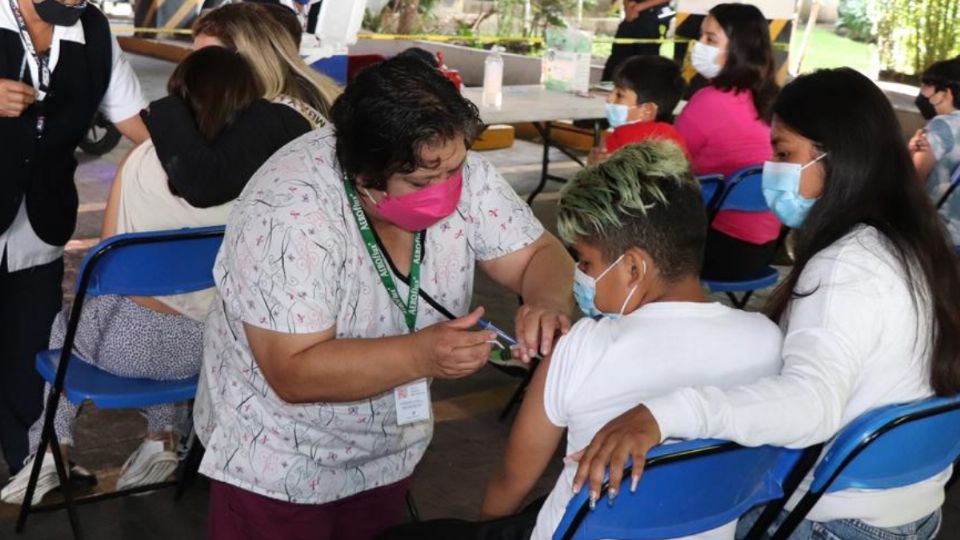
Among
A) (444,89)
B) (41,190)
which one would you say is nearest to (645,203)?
(444,89)

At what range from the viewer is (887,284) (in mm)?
1909

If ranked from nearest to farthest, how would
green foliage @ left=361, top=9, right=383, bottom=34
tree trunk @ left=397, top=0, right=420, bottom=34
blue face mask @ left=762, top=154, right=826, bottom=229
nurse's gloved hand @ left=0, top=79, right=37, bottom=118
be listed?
blue face mask @ left=762, top=154, right=826, bottom=229, nurse's gloved hand @ left=0, top=79, right=37, bottom=118, tree trunk @ left=397, top=0, right=420, bottom=34, green foliage @ left=361, top=9, right=383, bottom=34

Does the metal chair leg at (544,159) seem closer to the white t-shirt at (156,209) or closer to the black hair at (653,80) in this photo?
the black hair at (653,80)

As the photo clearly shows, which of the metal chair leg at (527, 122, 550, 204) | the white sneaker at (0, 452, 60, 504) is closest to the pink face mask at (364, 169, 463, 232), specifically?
the white sneaker at (0, 452, 60, 504)

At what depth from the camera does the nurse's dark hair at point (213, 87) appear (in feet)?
8.98

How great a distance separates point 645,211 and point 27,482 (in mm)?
2065

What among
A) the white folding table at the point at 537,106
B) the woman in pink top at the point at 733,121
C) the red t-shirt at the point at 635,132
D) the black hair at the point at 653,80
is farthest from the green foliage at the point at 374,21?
the red t-shirt at the point at 635,132

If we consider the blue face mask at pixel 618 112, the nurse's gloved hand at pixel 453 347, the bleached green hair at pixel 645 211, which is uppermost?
the bleached green hair at pixel 645 211

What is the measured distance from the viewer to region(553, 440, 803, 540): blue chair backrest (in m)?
1.52

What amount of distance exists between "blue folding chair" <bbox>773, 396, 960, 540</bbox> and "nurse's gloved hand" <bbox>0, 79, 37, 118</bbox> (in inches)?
73.2

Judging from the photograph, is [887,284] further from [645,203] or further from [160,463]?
[160,463]

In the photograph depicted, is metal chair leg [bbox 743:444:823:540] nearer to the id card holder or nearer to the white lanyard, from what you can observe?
the id card holder

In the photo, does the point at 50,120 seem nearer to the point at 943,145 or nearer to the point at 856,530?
the point at 856,530

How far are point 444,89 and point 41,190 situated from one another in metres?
1.46
